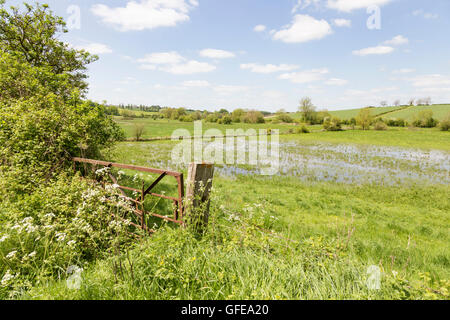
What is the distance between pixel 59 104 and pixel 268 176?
12436 millimetres

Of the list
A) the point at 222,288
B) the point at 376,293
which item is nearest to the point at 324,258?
the point at 376,293

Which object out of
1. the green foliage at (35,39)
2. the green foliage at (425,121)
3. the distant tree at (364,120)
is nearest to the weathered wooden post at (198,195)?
the green foliage at (35,39)

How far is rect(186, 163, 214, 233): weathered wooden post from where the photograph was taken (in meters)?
3.53

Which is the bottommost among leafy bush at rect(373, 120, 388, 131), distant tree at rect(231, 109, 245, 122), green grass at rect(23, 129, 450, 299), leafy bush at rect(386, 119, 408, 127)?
green grass at rect(23, 129, 450, 299)

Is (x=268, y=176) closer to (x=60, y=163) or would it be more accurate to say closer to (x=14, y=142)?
(x=60, y=163)

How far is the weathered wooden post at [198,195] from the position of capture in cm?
353

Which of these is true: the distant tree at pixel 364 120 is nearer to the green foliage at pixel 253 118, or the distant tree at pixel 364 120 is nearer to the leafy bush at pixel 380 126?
the leafy bush at pixel 380 126

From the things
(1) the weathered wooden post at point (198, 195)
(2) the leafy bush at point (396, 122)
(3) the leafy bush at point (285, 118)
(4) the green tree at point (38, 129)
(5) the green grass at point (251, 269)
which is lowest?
(5) the green grass at point (251, 269)

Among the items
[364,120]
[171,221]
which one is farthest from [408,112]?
[171,221]

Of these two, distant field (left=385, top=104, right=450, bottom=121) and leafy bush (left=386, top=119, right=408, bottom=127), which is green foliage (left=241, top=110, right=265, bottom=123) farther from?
distant field (left=385, top=104, right=450, bottom=121)

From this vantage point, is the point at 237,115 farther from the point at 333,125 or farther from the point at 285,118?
the point at 333,125

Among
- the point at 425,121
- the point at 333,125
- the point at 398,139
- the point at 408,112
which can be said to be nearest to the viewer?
the point at 398,139

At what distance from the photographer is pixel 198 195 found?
3.66 metres

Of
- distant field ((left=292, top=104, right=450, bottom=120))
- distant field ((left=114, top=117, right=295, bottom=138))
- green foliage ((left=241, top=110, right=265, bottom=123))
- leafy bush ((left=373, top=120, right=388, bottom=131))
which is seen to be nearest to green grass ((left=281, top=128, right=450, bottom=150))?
leafy bush ((left=373, top=120, right=388, bottom=131))
